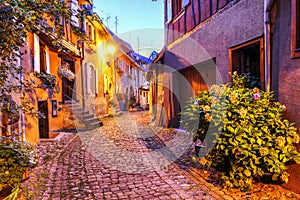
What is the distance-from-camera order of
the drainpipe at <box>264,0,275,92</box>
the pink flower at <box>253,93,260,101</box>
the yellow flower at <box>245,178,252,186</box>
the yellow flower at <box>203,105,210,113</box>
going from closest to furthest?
the yellow flower at <box>245,178,252,186</box>
the pink flower at <box>253,93,260,101</box>
the yellow flower at <box>203,105,210,113</box>
the drainpipe at <box>264,0,275,92</box>

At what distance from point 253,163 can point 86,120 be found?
8063 mm

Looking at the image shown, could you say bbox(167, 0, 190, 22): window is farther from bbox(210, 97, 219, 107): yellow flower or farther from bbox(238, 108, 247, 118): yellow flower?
bbox(238, 108, 247, 118): yellow flower

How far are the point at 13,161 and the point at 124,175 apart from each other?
1.95 meters

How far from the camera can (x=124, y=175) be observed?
14.0 ft

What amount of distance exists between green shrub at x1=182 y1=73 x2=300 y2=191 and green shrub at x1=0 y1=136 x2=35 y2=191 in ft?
8.06

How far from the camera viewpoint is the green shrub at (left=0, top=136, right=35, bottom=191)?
2.73m

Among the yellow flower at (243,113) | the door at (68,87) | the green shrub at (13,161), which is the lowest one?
the green shrub at (13,161)

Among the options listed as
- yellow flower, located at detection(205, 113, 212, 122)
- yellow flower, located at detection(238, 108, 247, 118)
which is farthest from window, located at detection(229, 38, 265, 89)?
yellow flower, located at detection(205, 113, 212, 122)

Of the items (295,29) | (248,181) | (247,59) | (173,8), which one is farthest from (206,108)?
(173,8)

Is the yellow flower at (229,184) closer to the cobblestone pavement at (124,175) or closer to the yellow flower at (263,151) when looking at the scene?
the cobblestone pavement at (124,175)

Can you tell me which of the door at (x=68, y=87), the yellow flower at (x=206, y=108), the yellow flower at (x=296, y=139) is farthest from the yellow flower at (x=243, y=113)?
the door at (x=68, y=87)

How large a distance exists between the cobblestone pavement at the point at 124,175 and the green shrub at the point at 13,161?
2.31 feet

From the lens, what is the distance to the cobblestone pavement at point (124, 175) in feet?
11.3

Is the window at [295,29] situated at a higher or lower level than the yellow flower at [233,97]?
higher
